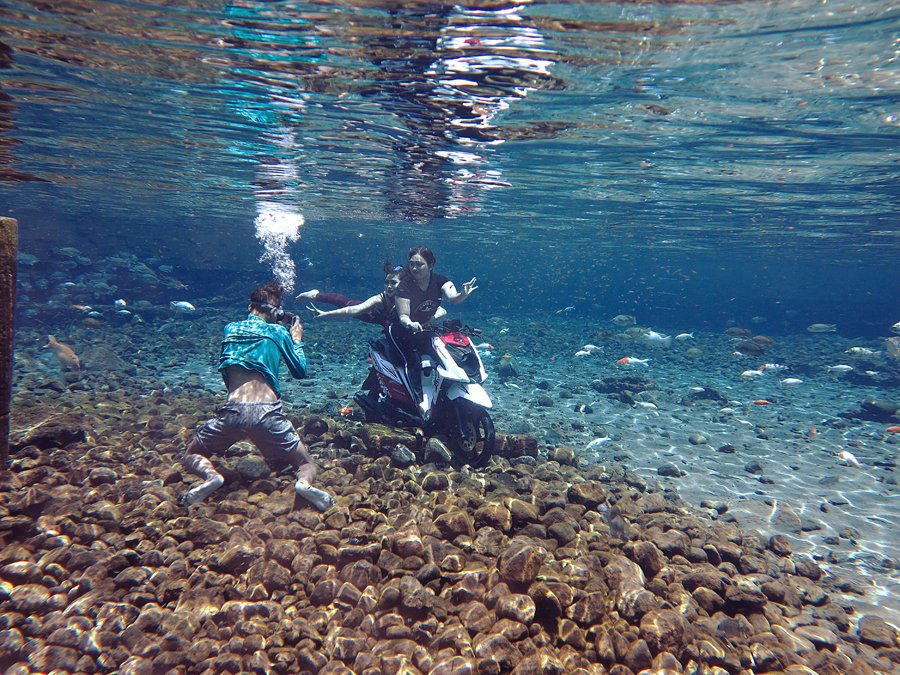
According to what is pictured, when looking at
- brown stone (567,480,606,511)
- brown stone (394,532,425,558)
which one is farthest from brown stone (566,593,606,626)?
brown stone (567,480,606,511)

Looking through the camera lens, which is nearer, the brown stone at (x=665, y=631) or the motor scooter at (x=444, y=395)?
the brown stone at (x=665, y=631)

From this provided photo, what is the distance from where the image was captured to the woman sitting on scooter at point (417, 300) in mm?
6209

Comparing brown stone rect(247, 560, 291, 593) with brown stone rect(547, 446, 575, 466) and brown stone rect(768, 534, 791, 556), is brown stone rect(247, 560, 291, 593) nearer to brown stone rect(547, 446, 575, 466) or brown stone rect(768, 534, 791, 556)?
brown stone rect(547, 446, 575, 466)

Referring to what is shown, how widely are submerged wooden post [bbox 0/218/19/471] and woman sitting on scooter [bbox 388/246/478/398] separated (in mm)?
3970

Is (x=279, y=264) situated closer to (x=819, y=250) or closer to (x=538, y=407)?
(x=538, y=407)

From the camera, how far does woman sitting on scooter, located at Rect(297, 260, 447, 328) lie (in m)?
6.44

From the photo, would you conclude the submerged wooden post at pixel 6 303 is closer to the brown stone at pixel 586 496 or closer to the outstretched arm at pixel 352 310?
the outstretched arm at pixel 352 310

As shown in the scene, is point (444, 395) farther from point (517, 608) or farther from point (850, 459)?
point (850, 459)

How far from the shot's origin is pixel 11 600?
2693 millimetres

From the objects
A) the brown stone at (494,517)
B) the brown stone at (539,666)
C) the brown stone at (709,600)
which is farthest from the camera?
the brown stone at (494,517)

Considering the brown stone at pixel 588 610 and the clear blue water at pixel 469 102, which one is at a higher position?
the clear blue water at pixel 469 102

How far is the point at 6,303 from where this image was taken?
3.32m

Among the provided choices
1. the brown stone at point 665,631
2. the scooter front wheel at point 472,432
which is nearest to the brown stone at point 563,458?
the scooter front wheel at point 472,432

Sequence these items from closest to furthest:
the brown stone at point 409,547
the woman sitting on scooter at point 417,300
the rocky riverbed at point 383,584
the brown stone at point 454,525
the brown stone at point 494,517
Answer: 1. the rocky riverbed at point 383,584
2. the brown stone at point 409,547
3. the brown stone at point 454,525
4. the brown stone at point 494,517
5. the woman sitting on scooter at point 417,300
